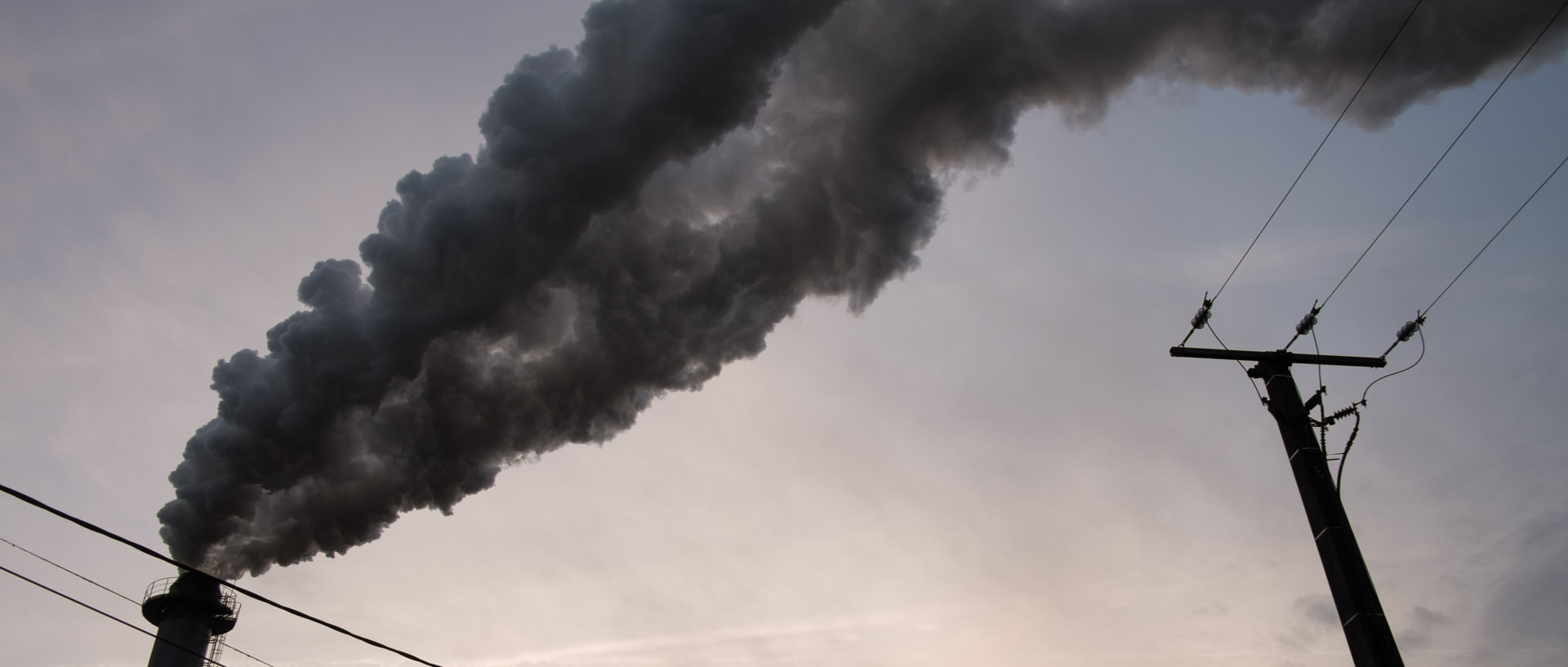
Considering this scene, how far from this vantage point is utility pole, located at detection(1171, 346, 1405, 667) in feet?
43.0

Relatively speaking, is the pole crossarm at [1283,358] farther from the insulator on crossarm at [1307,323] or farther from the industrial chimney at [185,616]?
the industrial chimney at [185,616]

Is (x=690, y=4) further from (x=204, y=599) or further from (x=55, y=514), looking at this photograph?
(x=204, y=599)

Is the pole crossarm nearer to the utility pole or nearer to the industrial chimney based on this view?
the utility pole

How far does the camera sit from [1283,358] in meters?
15.8

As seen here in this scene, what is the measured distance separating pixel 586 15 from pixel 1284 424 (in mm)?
16592

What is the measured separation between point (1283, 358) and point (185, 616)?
27.5 metres

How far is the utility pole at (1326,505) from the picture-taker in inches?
516

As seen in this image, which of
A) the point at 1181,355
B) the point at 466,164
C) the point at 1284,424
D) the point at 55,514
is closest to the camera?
the point at 55,514

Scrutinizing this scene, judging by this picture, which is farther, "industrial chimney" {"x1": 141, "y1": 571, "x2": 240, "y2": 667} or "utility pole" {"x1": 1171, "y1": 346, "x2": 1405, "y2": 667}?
"industrial chimney" {"x1": 141, "y1": 571, "x2": 240, "y2": 667}

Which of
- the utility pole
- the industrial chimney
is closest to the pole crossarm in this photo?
the utility pole

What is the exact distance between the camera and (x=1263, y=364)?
16.0m

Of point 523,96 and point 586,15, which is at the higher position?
point 586,15

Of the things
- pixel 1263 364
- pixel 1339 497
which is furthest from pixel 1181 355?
pixel 1339 497

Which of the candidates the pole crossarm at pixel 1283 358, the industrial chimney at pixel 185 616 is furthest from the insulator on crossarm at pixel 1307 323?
the industrial chimney at pixel 185 616
